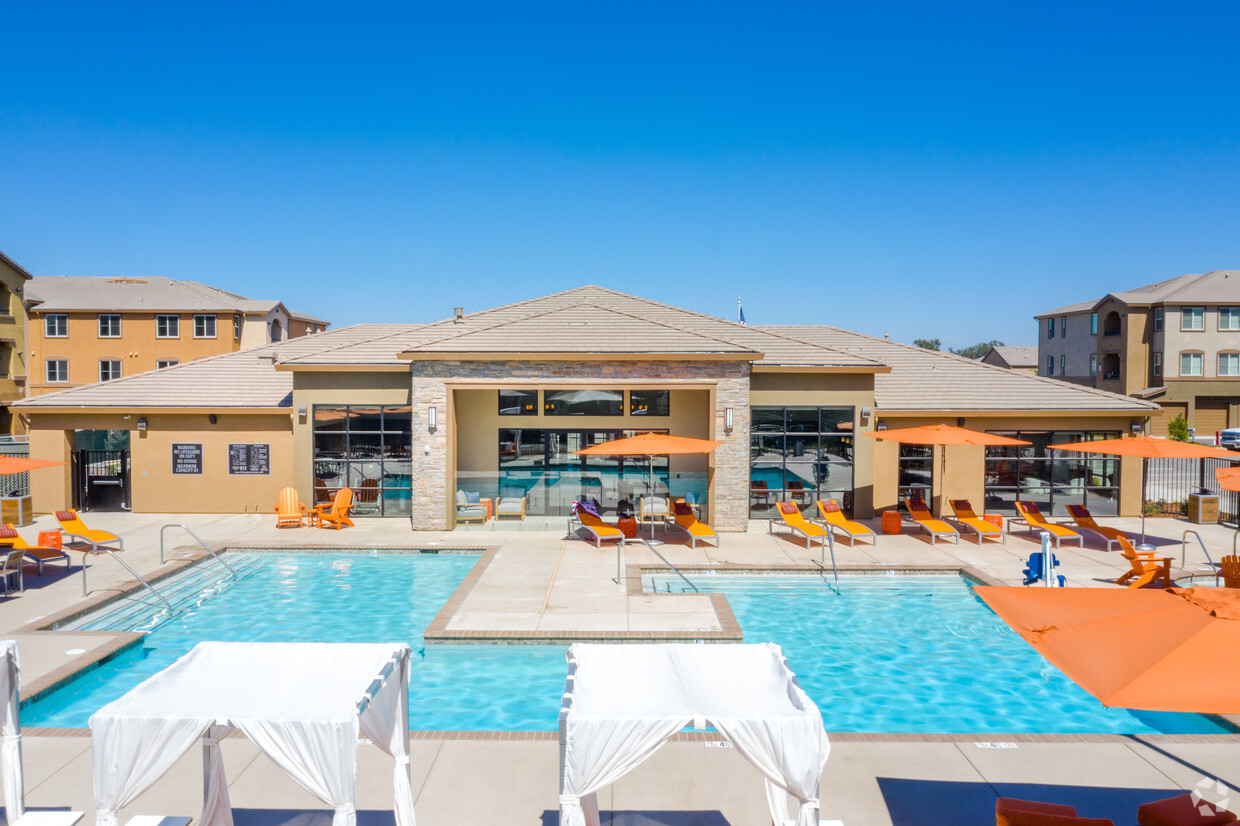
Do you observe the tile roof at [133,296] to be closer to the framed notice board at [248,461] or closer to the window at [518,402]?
the framed notice board at [248,461]

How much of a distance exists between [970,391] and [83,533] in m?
21.3

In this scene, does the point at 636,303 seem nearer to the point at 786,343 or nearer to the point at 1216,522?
the point at 786,343

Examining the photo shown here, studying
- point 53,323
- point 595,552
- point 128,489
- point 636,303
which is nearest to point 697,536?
point 595,552

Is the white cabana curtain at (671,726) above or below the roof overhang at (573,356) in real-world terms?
below

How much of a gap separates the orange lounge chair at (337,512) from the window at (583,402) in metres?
5.38

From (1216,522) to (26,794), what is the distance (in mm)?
24385

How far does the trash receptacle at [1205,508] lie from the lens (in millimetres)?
20078

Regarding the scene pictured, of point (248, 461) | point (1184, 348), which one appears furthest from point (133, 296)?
point (1184, 348)

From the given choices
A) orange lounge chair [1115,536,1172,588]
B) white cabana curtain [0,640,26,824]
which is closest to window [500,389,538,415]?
orange lounge chair [1115,536,1172,588]

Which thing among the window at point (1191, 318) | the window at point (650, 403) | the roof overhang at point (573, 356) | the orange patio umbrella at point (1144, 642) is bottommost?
the orange patio umbrella at point (1144, 642)

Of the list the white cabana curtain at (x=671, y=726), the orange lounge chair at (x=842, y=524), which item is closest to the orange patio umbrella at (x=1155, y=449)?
the orange lounge chair at (x=842, y=524)

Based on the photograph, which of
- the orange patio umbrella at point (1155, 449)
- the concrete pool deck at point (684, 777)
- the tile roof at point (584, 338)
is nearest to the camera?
the concrete pool deck at point (684, 777)

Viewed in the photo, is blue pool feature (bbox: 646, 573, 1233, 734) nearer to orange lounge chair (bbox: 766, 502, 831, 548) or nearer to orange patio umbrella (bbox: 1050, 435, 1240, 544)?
orange lounge chair (bbox: 766, 502, 831, 548)

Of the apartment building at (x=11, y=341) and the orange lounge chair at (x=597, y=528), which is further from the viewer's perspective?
the apartment building at (x=11, y=341)
